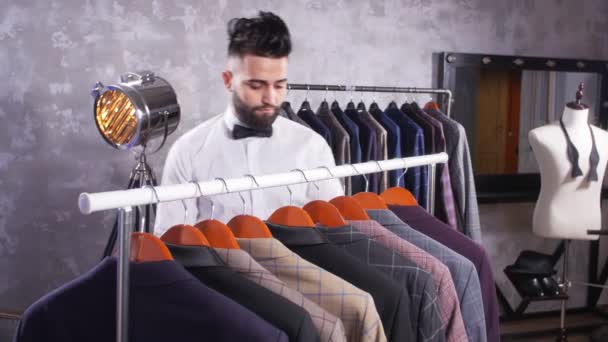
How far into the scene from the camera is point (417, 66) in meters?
3.85

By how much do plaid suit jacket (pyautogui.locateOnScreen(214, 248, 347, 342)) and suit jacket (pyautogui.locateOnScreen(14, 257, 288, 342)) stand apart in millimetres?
111

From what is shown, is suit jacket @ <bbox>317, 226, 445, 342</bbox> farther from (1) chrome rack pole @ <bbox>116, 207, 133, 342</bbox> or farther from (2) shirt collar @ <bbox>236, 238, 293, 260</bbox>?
(1) chrome rack pole @ <bbox>116, 207, 133, 342</bbox>

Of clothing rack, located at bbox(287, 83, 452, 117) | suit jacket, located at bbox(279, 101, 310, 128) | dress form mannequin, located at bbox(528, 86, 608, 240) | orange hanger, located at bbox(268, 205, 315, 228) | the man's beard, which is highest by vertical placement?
clothing rack, located at bbox(287, 83, 452, 117)

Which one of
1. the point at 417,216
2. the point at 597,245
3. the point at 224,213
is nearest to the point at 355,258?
the point at 417,216

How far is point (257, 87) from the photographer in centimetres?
238

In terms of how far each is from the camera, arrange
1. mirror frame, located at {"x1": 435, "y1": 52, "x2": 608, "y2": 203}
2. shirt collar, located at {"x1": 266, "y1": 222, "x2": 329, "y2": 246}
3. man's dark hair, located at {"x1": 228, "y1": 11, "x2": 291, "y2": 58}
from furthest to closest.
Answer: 1. mirror frame, located at {"x1": 435, "y1": 52, "x2": 608, "y2": 203}
2. man's dark hair, located at {"x1": 228, "y1": 11, "x2": 291, "y2": 58}
3. shirt collar, located at {"x1": 266, "y1": 222, "x2": 329, "y2": 246}

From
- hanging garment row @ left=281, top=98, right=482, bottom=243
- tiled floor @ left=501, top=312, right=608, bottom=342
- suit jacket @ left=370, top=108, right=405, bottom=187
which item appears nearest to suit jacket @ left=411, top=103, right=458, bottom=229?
hanging garment row @ left=281, top=98, right=482, bottom=243

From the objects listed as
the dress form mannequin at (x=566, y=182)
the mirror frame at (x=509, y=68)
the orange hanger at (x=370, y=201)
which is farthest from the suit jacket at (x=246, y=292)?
the mirror frame at (x=509, y=68)

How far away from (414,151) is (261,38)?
3.41ft

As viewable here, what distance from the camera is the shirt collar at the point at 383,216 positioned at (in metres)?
1.61

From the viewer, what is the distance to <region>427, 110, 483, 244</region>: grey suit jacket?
10.4 ft

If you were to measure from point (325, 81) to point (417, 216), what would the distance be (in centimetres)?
199

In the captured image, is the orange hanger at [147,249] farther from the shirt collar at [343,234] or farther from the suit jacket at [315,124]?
the suit jacket at [315,124]

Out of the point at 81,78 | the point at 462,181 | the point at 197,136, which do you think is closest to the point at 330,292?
the point at 197,136
